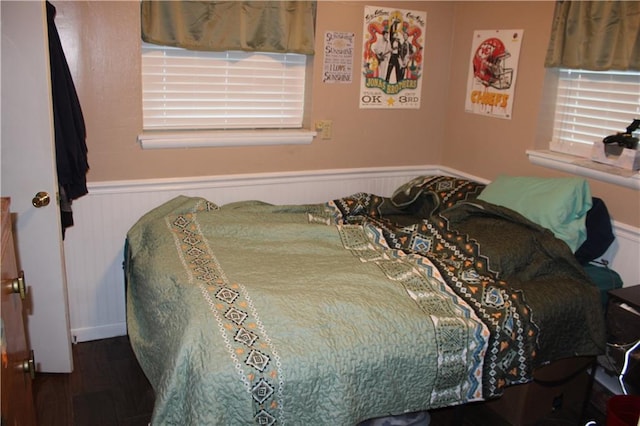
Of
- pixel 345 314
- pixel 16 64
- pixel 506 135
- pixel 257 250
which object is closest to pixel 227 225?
pixel 257 250

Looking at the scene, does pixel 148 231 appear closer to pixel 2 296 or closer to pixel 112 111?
pixel 112 111

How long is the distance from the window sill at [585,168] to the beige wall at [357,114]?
5 centimetres

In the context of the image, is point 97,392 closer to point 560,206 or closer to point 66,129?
point 66,129

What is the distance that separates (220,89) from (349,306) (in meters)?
1.69

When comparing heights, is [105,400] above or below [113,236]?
below

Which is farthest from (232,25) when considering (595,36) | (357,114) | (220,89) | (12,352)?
(12,352)

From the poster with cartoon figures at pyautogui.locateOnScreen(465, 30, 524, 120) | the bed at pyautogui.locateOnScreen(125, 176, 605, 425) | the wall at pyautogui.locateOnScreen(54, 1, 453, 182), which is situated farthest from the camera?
the poster with cartoon figures at pyautogui.locateOnScreen(465, 30, 524, 120)

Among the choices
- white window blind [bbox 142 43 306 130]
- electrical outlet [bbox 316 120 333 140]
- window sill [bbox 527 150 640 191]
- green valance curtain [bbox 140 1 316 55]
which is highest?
green valance curtain [bbox 140 1 316 55]

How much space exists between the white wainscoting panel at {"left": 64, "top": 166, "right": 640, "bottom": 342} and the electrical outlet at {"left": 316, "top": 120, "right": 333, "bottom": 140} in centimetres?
34

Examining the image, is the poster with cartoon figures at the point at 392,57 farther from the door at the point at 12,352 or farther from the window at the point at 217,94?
the door at the point at 12,352

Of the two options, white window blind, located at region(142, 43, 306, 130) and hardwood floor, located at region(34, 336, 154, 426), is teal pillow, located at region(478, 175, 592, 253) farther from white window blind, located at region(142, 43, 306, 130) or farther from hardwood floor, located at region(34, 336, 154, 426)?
hardwood floor, located at region(34, 336, 154, 426)

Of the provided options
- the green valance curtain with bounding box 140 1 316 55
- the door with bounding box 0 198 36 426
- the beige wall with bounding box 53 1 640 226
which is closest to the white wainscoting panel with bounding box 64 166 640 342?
the beige wall with bounding box 53 1 640 226

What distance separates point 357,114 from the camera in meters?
3.57

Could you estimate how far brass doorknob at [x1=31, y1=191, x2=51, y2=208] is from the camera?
2.51 metres
